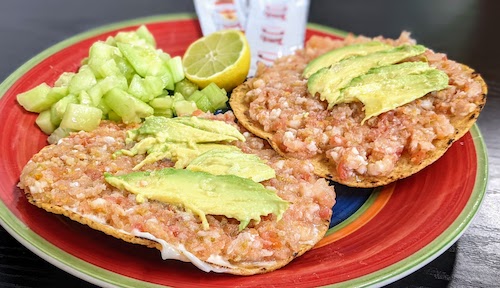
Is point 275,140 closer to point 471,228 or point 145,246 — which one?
point 145,246

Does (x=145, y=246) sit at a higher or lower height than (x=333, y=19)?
higher

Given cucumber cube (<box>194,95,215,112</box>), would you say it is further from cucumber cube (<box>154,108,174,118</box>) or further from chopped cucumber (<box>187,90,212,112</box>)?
cucumber cube (<box>154,108,174,118</box>)

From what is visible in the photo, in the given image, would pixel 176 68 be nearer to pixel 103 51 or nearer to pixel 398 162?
pixel 103 51

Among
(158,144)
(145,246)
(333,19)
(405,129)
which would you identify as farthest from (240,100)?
(333,19)

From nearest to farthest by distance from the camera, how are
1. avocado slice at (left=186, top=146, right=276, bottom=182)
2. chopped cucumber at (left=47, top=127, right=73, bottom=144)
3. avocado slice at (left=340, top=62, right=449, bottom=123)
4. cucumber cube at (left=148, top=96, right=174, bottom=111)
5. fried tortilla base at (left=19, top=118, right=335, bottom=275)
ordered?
fried tortilla base at (left=19, top=118, right=335, bottom=275) → avocado slice at (left=186, top=146, right=276, bottom=182) → avocado slice at (left=340, top=62, right=449, bottom=123) → chopped cucumber at (left=47, top=127, right=73, bottom=144) → cucumber cube at (left=148, top=96, right=174, bottom=111)

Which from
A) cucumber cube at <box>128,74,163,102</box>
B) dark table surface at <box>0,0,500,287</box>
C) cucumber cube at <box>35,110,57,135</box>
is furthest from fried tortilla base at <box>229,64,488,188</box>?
cucumber cube at <box>35,110,57,135</box>

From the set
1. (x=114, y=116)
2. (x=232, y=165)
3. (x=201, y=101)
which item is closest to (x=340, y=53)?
(x=201, y=101)
